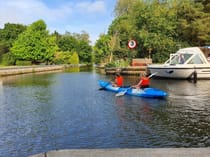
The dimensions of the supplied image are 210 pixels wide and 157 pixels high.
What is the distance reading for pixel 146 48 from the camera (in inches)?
2021

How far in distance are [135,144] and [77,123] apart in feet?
13.3

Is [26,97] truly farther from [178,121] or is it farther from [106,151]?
[106,151]

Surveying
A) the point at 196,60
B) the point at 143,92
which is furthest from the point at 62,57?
the point at 143,92

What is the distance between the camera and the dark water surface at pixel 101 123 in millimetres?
10977

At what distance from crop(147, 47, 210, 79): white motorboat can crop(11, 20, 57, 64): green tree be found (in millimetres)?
46922

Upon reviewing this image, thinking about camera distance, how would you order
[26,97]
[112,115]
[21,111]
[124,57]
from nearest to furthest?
1. [112,115]
2. [21,111]
3. [26,97]
4. [124,57]

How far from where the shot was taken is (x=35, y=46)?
78.8m

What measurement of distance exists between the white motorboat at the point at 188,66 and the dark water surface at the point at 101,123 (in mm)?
A: 12589

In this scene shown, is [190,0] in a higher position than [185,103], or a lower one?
higher

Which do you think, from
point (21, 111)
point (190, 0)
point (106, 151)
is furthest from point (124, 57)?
point (106, 151)

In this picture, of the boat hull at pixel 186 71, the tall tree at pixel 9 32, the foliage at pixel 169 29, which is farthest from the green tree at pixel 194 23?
the tall tree at pixel 9 32

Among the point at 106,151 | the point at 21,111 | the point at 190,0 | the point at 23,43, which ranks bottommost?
the point at 21,111

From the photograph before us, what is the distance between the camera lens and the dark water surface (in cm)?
1098

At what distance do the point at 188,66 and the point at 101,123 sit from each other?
22.9 m
